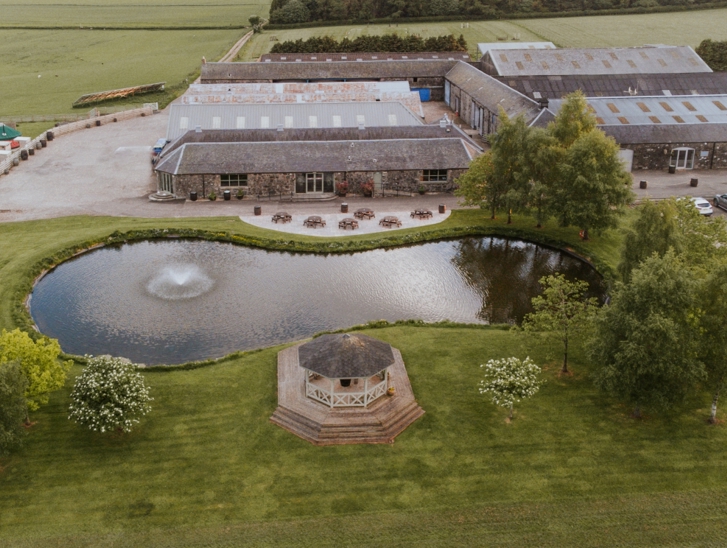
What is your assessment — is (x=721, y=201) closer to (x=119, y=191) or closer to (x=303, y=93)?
(x=303, y=93)

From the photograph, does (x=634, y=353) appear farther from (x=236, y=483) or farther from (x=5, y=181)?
(x=5, y=181)

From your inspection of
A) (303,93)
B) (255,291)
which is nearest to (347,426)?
(255,291)

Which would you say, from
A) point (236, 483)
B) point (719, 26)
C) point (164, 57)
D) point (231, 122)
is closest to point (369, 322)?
point (236, 483)

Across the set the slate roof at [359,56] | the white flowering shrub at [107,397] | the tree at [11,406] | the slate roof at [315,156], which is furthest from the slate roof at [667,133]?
the tree at [11,406]

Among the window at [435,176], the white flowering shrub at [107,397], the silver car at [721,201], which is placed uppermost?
the window at [435,176]

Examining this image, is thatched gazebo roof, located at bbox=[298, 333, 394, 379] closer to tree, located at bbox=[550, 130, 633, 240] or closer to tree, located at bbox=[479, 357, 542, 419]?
tree, located at bbox=[479, 357, 542, 419]

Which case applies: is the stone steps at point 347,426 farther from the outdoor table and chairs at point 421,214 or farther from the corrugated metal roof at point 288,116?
the corrugated metal roof at point 288,116

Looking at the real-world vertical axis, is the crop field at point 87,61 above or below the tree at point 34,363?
above
